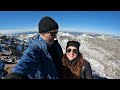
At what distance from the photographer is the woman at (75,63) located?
305cm

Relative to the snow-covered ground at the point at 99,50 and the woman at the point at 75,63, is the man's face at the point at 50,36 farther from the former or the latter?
the woman at the point at 75,63

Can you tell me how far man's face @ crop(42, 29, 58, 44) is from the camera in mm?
3010

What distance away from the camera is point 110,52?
10.3 ft

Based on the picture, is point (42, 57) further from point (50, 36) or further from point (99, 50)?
point (99, 50)

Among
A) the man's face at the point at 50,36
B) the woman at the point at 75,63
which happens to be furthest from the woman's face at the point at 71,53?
the man's face at the point at 50,36

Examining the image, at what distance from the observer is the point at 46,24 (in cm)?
299

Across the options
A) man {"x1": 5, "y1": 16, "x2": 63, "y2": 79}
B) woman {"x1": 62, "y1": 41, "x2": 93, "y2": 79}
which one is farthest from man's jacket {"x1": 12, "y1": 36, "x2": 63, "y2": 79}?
woman {"x1": 62, "y1": 41, "x2": 93, "y2": 79}

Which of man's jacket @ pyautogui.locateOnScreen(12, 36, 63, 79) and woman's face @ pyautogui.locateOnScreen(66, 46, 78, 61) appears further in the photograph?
woman's face @ pyautogui.locateOnScreen(66, 46, 78, 61)

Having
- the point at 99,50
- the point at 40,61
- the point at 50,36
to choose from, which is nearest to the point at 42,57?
the point at 40,61

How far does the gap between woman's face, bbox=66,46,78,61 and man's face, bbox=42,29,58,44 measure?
24 cm

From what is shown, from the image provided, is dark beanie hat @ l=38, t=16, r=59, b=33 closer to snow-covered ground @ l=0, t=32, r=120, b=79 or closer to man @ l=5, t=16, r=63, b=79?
man @ l=5, t=16, r=63, b=79

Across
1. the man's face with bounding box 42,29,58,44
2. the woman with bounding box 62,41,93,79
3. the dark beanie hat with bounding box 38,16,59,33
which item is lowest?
the woman with bounding box 62,41,93,79
